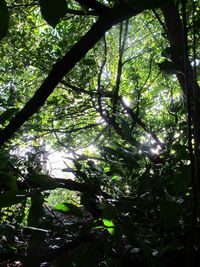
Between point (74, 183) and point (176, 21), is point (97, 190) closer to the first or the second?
point (74, 183)

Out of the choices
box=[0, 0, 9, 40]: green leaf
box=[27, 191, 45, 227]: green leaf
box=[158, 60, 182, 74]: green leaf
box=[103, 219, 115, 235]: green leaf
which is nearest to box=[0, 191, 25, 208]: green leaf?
box=[27, 191, 45, 227]: green leaf

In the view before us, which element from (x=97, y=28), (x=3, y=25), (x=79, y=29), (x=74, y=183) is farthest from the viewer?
(x=79, y=29)

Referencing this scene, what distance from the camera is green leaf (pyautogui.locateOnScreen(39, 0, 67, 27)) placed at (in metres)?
0.46

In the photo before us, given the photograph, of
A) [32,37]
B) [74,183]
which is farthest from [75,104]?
[74,183]

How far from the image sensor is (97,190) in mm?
1194

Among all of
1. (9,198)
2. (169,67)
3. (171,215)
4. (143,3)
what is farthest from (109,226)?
(143,3)

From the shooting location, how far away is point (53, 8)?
458 mm

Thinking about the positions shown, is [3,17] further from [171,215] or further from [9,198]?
[171,215]

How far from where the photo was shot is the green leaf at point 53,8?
46 cm

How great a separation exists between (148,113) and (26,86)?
2.16m

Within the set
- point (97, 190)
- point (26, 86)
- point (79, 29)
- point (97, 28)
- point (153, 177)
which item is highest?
point (79, 29)

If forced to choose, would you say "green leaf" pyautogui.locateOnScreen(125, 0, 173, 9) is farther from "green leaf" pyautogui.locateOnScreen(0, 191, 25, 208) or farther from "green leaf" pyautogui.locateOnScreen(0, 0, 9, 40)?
"green leaf" pyautogui.locateOnScreen(0, 191, 25, 208)

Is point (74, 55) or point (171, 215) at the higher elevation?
point (74, 55)

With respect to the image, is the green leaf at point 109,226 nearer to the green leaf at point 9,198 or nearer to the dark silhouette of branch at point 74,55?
the green leaf at point 9,198
